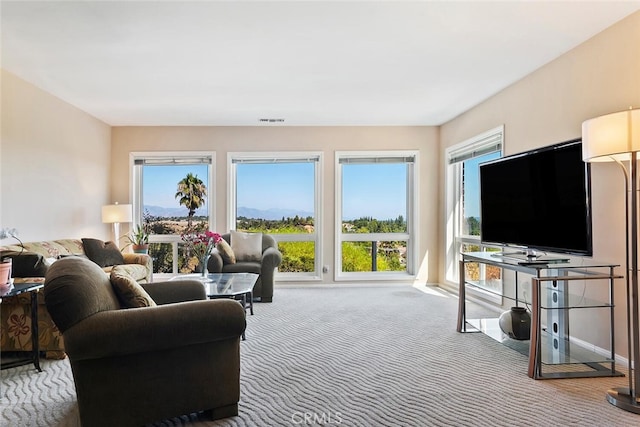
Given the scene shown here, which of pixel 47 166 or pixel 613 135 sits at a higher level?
pixel 47 166

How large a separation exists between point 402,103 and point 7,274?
4189mm

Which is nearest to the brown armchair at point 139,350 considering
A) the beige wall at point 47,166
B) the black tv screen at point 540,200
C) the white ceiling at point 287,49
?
the white ceiling at point 287,49

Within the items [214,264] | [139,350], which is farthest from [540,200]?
[214,264]

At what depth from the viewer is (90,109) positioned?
480 centimetres

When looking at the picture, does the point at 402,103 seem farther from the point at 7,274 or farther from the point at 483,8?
the point at 7,274

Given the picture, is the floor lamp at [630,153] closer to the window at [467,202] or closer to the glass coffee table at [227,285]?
the window at [467,202]

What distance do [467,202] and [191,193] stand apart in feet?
13.4

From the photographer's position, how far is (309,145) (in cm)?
575

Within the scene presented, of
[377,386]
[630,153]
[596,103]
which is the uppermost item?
[596,103]

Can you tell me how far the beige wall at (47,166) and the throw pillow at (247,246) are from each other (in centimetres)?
196

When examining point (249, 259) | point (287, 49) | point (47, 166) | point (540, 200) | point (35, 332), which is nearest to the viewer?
point (35, 332)

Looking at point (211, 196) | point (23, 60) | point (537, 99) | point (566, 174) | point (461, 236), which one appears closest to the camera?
point (566, 174)

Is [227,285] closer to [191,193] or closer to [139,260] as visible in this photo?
[139,260]

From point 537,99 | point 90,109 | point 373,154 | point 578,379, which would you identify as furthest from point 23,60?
point 578,379
